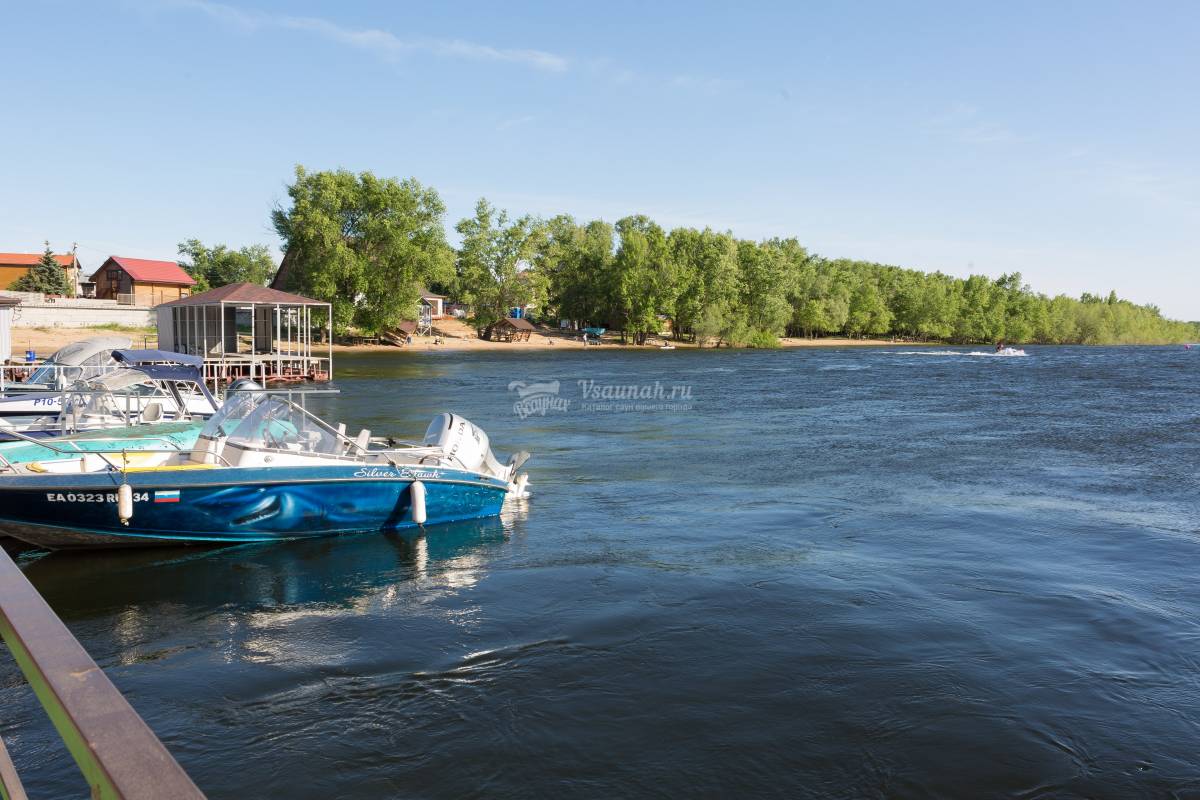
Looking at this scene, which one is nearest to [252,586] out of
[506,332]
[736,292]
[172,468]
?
[172,468]

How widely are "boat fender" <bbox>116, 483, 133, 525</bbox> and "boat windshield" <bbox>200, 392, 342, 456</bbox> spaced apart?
1333 millimetres

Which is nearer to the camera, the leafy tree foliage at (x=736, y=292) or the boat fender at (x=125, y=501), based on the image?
the boat fender at (x=125, y=501)

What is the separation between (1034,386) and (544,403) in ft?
82.0

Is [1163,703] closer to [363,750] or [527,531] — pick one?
[363,750]

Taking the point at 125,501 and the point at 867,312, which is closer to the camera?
the point at 125,501

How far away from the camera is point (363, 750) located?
264 inches

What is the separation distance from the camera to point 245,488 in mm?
11766

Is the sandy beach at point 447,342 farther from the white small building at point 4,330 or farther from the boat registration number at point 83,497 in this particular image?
the boat registration number at point 83,497

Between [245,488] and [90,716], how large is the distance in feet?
35.9

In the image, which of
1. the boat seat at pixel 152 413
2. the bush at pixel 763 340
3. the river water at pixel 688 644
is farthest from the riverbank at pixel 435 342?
the river water at pixel 688 644

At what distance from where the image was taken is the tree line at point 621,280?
7169cm

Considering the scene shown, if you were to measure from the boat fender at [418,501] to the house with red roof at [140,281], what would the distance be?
70.4 meters

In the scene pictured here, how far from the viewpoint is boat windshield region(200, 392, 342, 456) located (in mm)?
12094

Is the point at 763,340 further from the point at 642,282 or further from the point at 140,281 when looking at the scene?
the point at 140,281
